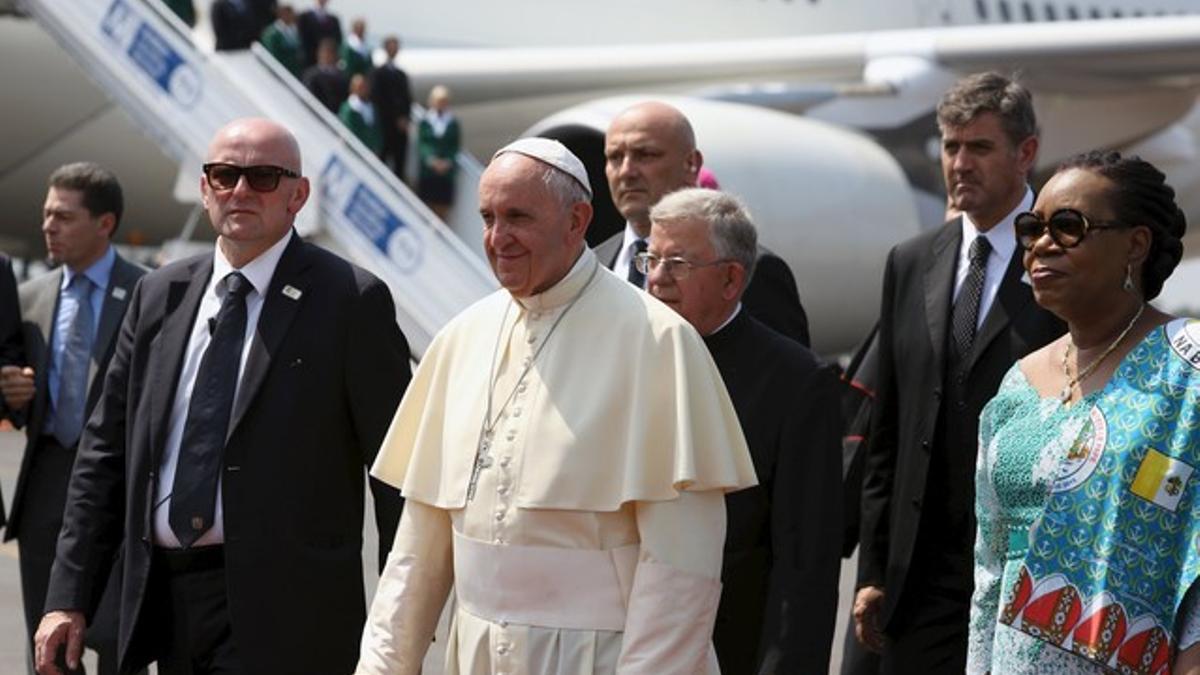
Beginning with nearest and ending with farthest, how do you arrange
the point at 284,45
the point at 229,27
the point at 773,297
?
the point at 773,297 → the point at 229,27 → the point at 284,45

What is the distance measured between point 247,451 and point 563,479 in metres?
1.08

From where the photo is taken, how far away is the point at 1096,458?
319 centimetres

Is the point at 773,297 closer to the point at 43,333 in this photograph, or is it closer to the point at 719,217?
the point at 719,217

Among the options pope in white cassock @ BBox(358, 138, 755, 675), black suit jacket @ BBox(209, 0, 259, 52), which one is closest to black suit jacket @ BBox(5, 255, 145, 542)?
pope in white cassock @ BBox(358, 138, 755, 675)

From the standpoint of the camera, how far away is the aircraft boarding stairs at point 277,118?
1398 centimetres

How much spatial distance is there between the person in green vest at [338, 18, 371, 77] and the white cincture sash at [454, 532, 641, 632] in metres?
12.5

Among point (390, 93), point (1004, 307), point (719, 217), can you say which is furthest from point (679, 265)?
point (390, 93)

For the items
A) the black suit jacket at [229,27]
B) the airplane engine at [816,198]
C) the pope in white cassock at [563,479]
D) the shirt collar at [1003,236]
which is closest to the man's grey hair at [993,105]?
the shirt collar at [1003,236]

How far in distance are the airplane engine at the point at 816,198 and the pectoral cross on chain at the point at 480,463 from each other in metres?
10.2

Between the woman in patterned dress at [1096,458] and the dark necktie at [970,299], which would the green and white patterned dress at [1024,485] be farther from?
the dark necktie at [970,299]

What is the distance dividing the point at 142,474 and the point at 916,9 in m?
19.8

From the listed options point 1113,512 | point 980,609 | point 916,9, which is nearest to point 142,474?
point 980,609

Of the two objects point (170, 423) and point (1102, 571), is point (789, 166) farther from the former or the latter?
point (1102, 571)

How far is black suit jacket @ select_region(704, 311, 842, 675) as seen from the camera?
12.9ft
